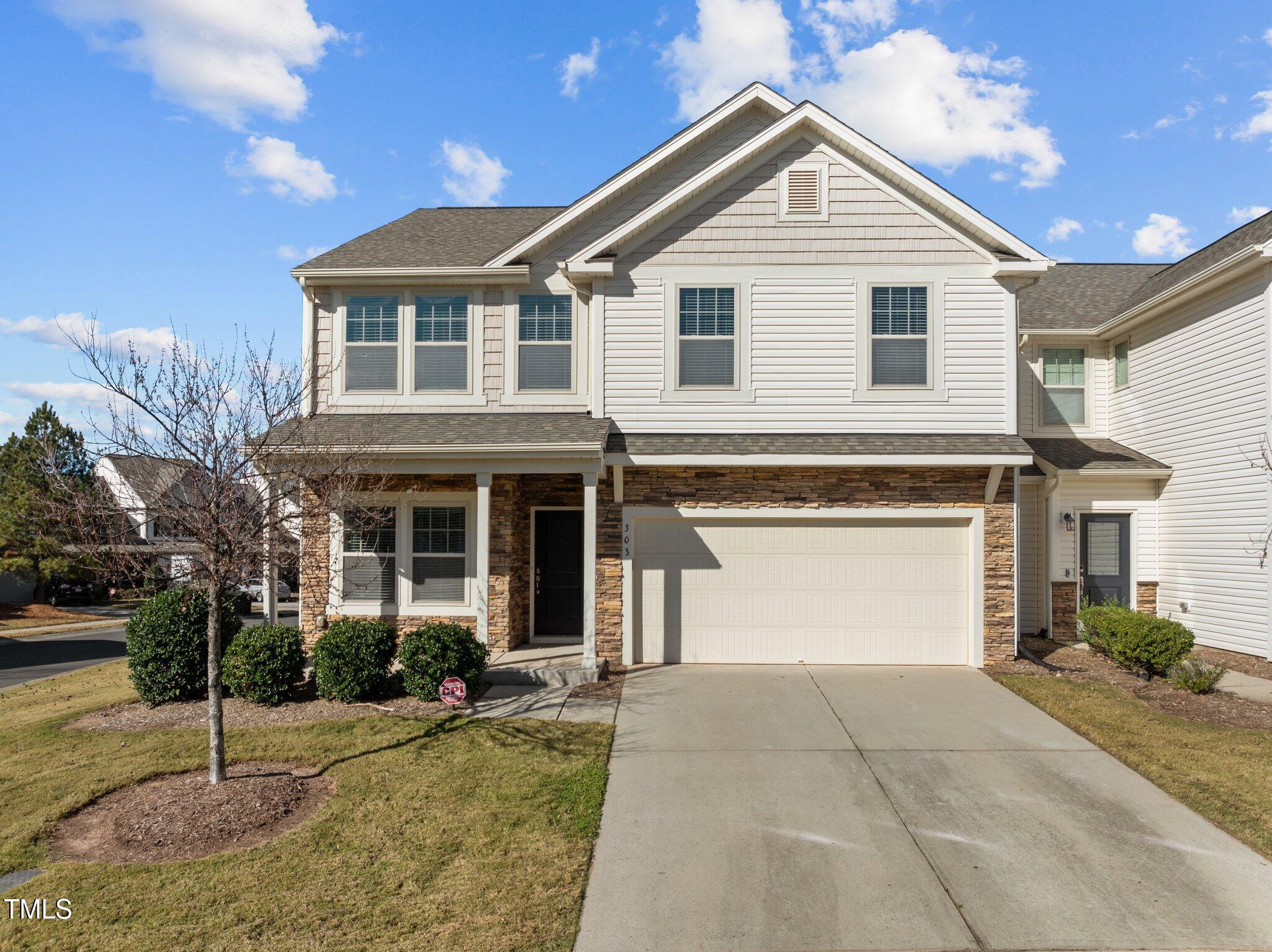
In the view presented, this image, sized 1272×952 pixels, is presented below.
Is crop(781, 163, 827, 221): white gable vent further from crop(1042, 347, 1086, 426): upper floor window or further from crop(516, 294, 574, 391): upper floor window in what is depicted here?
crop(1042, 347, 1086, 426): upper floor window

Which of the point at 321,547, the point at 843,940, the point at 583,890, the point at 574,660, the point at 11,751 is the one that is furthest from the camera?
the point at 321,547

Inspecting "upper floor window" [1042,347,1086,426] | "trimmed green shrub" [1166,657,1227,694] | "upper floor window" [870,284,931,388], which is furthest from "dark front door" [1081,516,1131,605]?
"upper floor window" [870,284,931,388]

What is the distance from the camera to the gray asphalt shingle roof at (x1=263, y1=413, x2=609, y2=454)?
396 inches

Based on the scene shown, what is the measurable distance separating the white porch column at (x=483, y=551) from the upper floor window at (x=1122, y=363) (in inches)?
473

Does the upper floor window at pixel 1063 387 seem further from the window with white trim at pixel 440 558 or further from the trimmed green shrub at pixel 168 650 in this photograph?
the trimmed green shrub at pixel 168 650

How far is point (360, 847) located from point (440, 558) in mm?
6658

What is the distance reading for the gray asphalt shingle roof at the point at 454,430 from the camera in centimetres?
1007

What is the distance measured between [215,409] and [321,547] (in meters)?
5.42

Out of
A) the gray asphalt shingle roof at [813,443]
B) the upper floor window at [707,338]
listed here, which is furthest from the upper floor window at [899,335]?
the upper floor window at [707,338]

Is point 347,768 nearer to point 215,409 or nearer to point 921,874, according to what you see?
point 215,409

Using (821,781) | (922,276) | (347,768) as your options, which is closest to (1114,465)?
(922,276)

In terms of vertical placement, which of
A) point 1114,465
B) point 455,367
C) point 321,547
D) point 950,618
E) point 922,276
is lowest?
point 950,618

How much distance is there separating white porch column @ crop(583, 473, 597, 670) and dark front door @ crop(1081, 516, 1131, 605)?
9041 millimetres

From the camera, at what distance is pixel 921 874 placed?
201 inches
